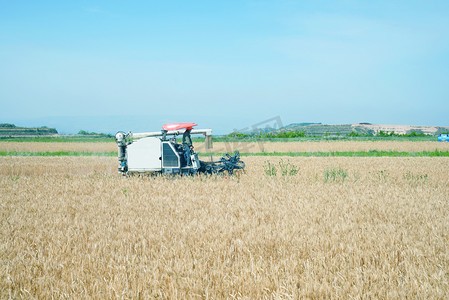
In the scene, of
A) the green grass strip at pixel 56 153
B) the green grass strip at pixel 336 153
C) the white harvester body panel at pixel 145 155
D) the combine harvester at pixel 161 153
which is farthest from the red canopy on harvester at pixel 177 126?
the green grass strip at pixel 56 153

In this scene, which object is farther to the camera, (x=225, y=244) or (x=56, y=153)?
(x=56, y=153)

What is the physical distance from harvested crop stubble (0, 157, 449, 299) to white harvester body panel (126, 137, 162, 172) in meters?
2.16

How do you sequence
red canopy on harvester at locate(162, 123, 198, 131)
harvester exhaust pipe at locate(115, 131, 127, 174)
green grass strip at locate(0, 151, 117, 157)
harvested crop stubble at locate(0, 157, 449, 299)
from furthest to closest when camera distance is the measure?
green grass strip at locate(0, 151, 117, 157), harvester exhaust pipe at locate(115, 131, 127, 174), red canopy on harvester at locate(162, 123, 198, 131), harvested crop stubble at locate(0, 157, 449, 299)

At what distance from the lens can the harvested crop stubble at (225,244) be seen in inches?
141

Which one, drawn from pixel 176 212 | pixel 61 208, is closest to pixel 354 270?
pixel 176 212

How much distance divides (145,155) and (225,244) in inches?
285

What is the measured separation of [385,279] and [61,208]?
6.69 meters

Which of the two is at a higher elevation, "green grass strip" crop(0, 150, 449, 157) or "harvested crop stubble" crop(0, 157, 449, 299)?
"green grass strip" crop(0, 150, 449, 157)

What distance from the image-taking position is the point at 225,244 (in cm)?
482

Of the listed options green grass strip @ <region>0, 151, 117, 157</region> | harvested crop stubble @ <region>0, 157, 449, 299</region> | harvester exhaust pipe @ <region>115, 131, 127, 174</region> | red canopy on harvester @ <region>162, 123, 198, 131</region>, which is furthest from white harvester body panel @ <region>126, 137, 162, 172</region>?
green grass strip @ <region>0, 151, 117, 157</region>

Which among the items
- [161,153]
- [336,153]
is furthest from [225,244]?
[336,153]

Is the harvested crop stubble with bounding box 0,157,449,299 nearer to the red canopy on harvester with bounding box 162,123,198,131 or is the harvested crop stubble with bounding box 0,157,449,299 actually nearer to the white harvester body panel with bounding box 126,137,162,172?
the white harvester body panel with bounding box 126,137,162,172

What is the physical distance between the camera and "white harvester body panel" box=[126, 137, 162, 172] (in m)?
11.3

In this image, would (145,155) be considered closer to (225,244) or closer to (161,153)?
(161,153)
